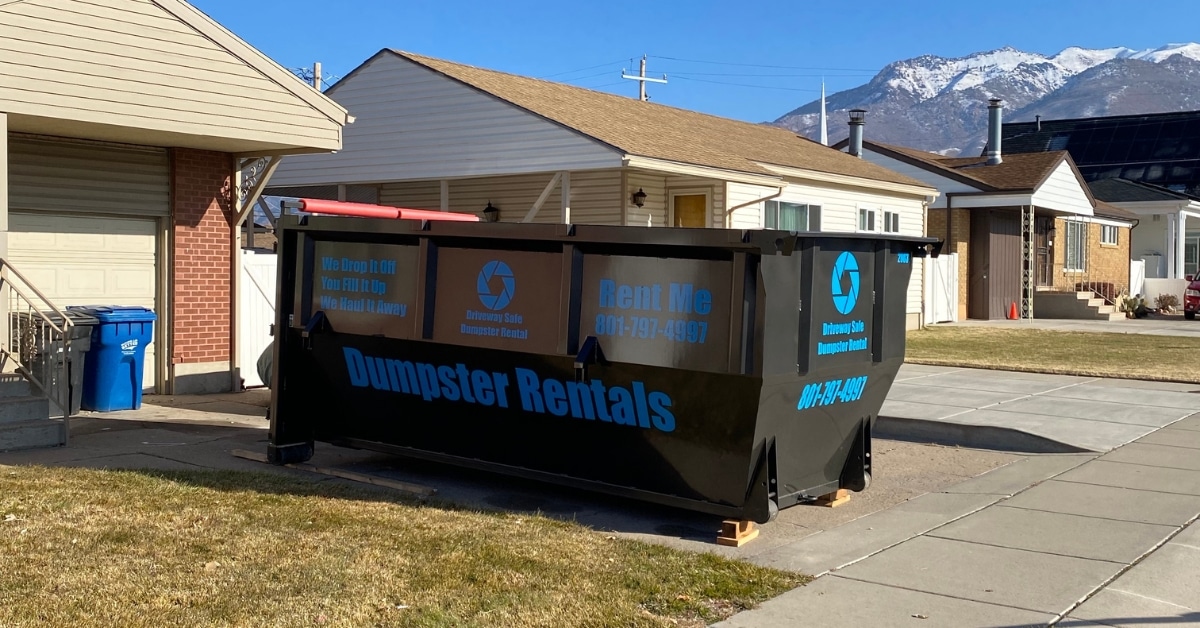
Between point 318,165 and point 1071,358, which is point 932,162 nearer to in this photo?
point 1071,358

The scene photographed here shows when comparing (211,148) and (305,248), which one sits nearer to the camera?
(305,248)

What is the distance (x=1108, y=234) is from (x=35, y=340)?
3503cm

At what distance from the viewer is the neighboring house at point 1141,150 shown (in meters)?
47.5

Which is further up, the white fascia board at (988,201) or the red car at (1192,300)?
the white fascia board at (988,201)

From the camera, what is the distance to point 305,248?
8.88m

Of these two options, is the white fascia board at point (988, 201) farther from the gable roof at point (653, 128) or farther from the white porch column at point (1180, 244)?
the white porch column at point (1180, 244)

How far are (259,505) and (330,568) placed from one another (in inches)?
65.1

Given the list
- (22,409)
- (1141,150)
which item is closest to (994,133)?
(1141,150)

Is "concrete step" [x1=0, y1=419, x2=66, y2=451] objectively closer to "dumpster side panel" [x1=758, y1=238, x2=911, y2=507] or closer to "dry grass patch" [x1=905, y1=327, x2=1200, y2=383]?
"dumpster side panel" [x1=758, y1=238, x2=911, y2=507]

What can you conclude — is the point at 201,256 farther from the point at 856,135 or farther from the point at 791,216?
the point at 856,135

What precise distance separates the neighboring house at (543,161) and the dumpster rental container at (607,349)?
27.5 ft

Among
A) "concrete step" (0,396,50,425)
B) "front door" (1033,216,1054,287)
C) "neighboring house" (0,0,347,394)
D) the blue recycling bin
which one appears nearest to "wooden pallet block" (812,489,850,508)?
"concrete step" (0,396,50,425)

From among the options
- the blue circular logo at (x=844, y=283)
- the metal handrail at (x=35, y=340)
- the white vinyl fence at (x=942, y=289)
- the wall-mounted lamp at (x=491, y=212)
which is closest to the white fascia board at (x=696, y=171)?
the wall-mounted lamp at (x=491, y=212)

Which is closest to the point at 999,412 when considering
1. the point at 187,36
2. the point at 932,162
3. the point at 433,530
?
the point at 433,530
